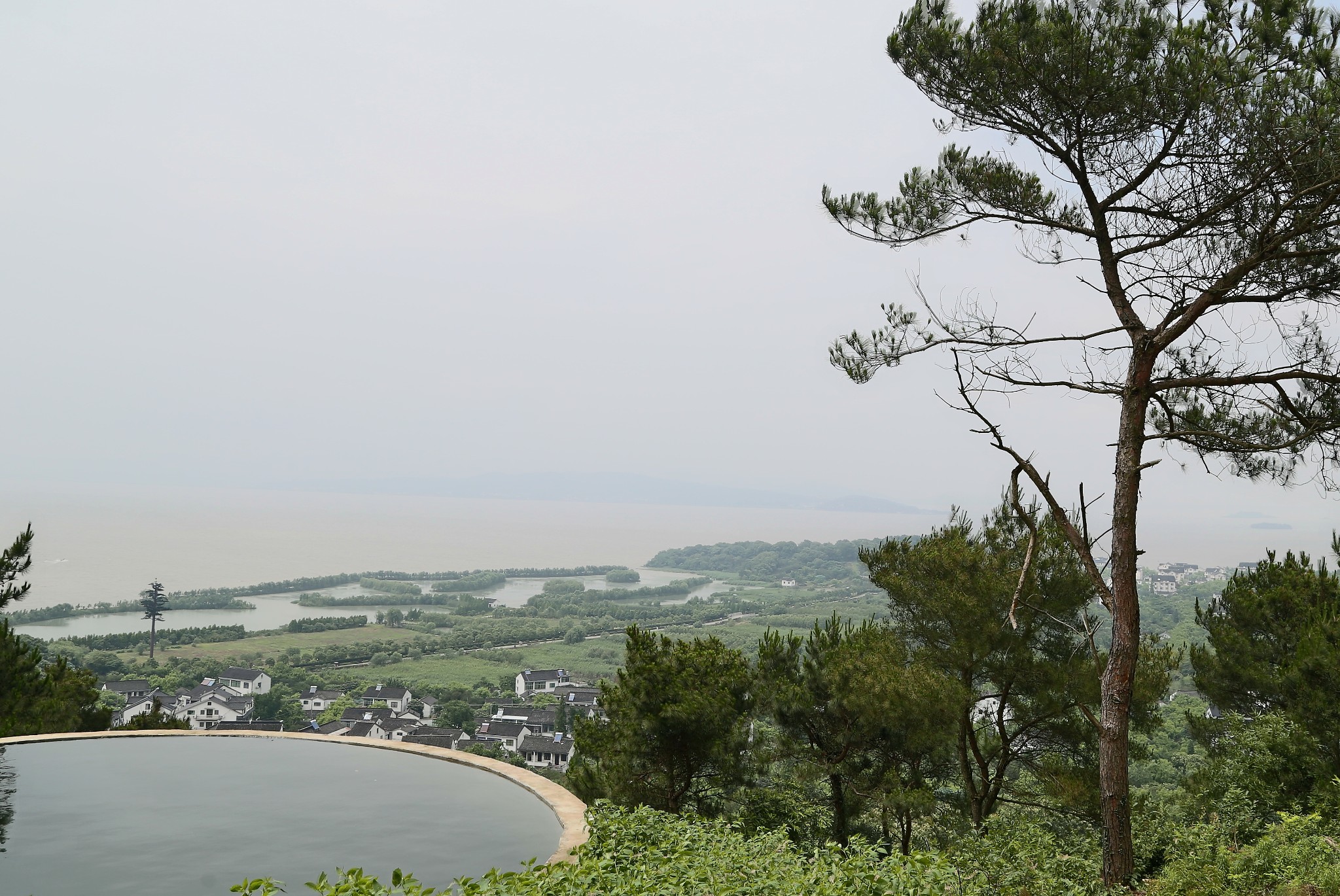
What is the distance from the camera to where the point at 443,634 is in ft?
164

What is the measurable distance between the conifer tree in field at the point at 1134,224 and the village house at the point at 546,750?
22.3m

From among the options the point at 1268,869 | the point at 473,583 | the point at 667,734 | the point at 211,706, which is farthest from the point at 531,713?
the point at 473,583

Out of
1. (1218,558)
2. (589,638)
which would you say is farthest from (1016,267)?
(1218,558)

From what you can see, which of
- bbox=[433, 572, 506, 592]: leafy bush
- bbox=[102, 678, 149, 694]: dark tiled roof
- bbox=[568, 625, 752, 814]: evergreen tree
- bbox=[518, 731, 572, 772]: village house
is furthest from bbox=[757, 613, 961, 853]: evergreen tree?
bbox=[433, 572, 506, 592]: leafy bush

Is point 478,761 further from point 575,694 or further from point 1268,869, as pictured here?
point 575,694

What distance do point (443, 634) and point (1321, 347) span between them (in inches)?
1992

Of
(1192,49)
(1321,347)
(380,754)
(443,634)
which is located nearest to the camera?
(1192,49)

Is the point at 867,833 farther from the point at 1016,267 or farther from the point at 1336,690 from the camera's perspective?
the point at 1016,267

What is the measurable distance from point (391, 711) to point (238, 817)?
29092 mm

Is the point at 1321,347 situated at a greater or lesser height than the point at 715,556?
greater

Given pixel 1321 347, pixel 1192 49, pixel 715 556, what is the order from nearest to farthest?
pixel 1192 49 → pixel 1321 347 → pixel 715 556

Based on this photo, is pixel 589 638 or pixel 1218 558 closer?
pixel 589 638

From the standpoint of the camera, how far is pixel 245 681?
33.6 meters

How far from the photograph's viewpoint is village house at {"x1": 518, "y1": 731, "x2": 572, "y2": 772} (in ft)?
81.5
